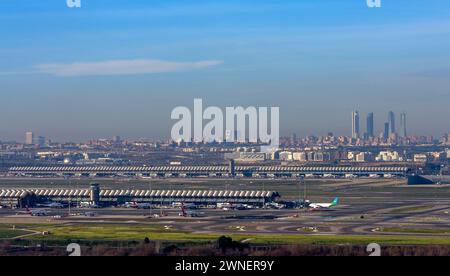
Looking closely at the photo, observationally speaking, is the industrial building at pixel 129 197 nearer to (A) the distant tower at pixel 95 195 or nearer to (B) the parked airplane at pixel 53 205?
(A) the distant tower at pixel 95 195

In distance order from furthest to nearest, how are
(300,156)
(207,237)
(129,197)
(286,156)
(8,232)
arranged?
(286,156)
(300,156)
(129,197)
(8,232)
(207,237)

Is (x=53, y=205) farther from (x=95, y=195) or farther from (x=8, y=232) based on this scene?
(x=8, y=232)

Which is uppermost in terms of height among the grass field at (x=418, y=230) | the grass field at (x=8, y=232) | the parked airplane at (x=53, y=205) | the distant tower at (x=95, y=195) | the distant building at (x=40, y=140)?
the distant building at (x=40, y=140)

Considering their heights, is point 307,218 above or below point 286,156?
Answer: below

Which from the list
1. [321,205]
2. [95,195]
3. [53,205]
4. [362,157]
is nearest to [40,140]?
[362,157]

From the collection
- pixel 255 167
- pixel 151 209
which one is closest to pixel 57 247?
pixel 151 209

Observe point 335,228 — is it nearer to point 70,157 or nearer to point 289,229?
point 289,229

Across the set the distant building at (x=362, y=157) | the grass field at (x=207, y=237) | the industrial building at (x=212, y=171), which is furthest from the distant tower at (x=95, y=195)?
the distant building at (x=362, y=157)

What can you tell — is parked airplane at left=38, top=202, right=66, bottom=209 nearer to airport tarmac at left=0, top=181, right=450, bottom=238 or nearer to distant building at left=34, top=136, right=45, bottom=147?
airport tarmac at left=0, top=181, right=450, bottom=238
